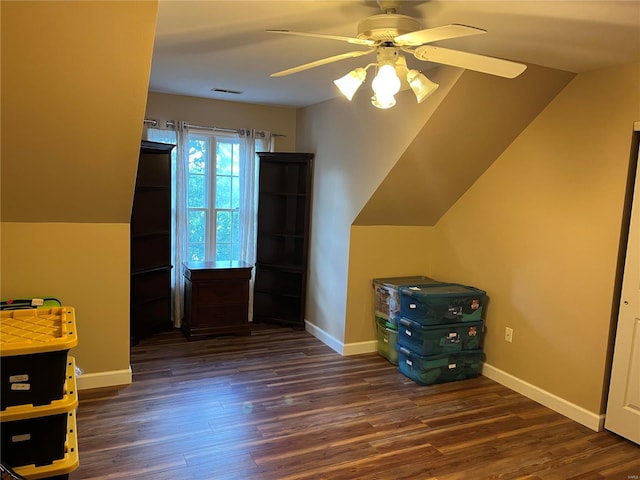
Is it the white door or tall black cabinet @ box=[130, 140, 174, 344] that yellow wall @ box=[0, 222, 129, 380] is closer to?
tall black cabinet @ box=[130, 140, 174, 344]

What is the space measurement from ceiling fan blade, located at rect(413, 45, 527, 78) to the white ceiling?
23 centimetres

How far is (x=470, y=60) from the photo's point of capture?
76.8 inches

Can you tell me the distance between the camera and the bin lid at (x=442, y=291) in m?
3.61

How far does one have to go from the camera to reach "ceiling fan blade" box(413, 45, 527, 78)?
190cm

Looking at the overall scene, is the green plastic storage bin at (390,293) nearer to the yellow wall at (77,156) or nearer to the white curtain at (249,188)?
the white curtain at (249,188)

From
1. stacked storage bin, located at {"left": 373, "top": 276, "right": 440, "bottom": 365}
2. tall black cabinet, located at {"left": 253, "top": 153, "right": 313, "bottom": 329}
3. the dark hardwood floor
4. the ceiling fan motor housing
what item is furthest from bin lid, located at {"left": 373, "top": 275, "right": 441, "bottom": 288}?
the ceiling fan motor housing

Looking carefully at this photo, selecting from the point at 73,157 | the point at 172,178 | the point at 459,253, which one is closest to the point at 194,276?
the point at 172,178

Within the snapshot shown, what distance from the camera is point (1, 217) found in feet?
9.55

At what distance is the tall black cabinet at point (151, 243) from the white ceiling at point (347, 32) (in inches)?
41.6

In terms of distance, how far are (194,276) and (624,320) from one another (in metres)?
3.37

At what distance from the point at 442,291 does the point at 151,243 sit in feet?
8.76

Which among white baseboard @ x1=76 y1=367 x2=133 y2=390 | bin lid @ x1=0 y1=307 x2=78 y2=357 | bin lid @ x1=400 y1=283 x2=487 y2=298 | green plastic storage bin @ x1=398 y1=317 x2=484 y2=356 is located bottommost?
white baseboard @ x1=76 y1=367 x2=133 y2=390

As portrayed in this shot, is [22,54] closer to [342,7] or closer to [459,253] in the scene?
[342,7]

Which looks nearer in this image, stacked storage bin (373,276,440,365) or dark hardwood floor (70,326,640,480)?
dark hardwood floor (70,326,640,480)
